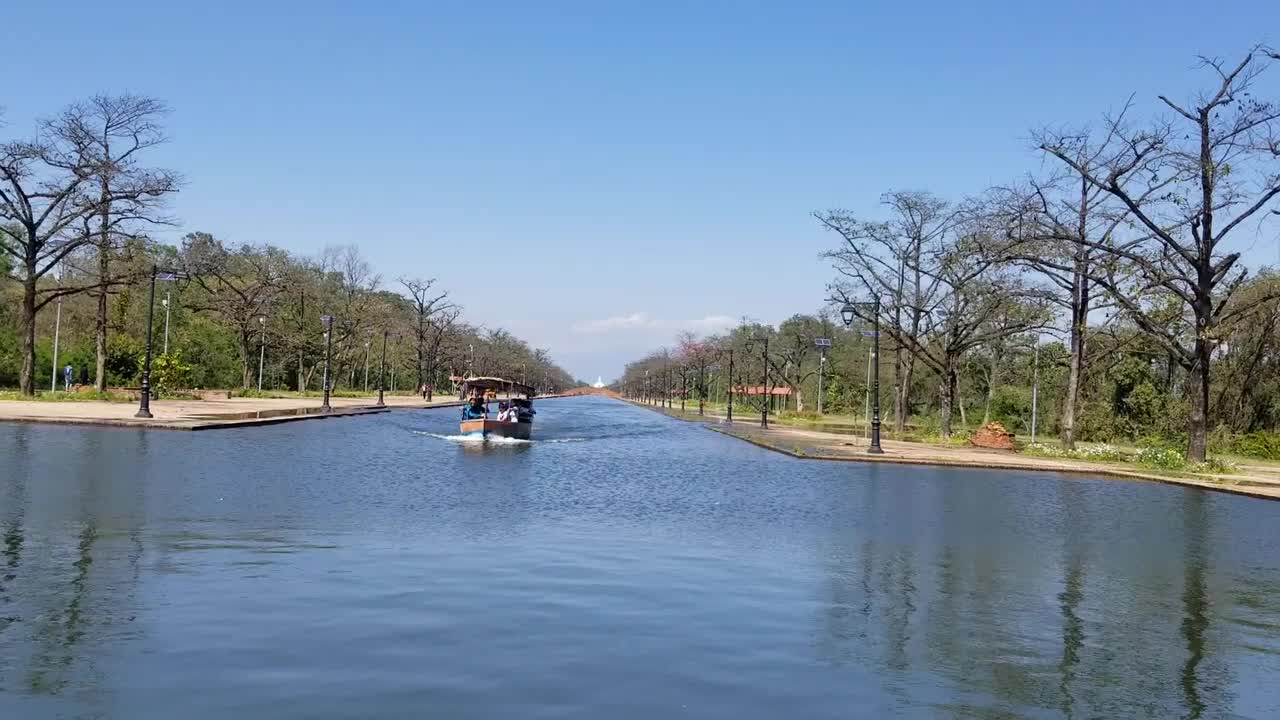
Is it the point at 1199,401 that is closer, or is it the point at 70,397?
the point at 1199,401

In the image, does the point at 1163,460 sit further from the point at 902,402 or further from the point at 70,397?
the point at 70,397

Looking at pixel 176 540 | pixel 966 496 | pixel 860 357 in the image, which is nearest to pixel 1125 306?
pixel 966 496

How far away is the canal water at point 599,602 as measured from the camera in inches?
295

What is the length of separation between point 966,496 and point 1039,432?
150 ft

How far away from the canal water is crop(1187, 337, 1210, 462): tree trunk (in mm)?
13053

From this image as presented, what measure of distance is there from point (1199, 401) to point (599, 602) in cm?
3037

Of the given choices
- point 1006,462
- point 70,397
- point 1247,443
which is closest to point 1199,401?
point 1006,462

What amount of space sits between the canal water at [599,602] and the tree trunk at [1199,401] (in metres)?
13.1

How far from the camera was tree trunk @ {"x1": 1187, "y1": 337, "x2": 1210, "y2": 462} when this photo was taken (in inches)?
1341

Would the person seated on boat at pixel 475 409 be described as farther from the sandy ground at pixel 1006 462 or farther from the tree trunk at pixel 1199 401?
the tree trunk at pixel 1199 401

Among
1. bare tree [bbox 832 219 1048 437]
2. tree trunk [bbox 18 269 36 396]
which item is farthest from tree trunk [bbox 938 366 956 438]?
tree trunk [bbox 18 269 36 396]

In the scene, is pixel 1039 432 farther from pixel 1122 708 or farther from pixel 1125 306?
pixel 1122 708

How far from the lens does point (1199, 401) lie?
34312mm

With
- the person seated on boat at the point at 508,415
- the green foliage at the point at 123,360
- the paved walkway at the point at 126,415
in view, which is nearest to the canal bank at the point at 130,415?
the paved walkway at the point at 126,415
